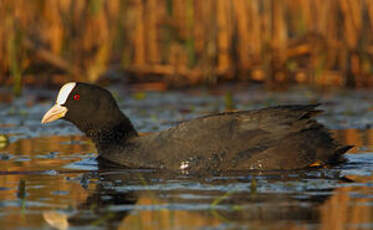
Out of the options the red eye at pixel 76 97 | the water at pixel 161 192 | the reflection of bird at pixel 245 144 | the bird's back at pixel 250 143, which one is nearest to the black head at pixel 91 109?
the red eye at pixel 76 97

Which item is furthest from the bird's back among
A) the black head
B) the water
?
the black head

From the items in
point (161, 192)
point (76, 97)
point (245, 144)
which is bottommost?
point (161, 192)

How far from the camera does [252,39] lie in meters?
14.0

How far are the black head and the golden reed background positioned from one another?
15.9ft

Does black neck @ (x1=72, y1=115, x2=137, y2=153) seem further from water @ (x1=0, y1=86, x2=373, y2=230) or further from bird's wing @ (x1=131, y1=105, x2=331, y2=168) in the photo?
bird's wing @ (x1=131, y1=105, x2=331, y2=168)

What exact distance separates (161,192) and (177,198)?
1.11ft

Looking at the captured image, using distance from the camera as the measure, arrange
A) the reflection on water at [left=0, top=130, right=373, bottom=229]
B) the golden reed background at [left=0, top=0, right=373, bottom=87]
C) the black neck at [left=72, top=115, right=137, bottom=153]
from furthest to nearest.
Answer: the golden reed background at [left=0, top=0, right=373, bottom=87] < the black neck at [left=72, top=115, right=137, bottom=153] < the reflection on water at [left=0, top=130, right=373, bottom=229]

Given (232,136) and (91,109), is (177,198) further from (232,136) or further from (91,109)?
(91,109)

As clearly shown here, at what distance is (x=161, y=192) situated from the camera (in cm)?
619

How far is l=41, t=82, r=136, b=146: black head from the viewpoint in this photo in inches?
320

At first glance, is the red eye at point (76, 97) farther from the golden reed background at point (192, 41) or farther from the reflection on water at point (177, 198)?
the golden reed background at point (192, 41)

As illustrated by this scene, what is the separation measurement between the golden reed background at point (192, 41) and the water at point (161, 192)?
319 centimetres

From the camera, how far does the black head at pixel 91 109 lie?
8.13 m

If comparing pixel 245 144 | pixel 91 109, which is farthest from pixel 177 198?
pixel 91 109
